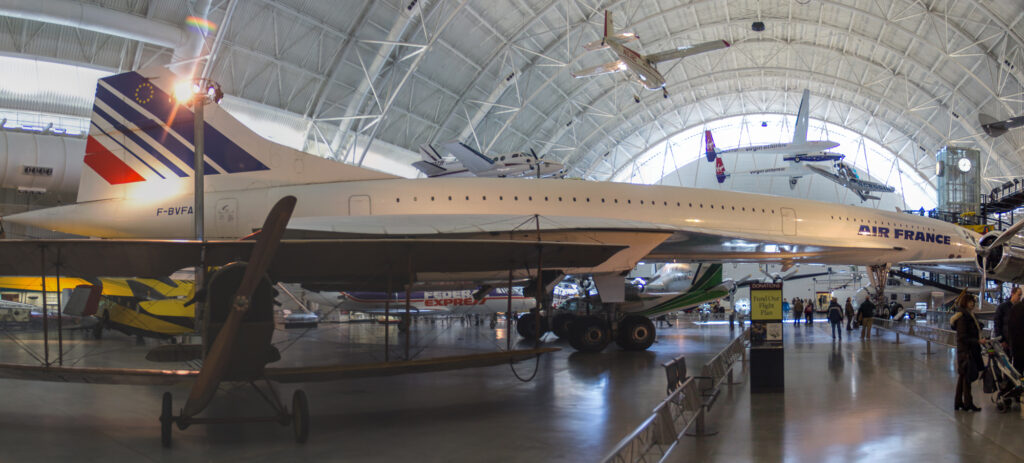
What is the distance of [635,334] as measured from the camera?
48.4 feet

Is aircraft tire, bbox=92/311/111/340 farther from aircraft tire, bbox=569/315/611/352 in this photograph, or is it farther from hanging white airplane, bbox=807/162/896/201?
hanging white airplane, bbox=807/162/896/201

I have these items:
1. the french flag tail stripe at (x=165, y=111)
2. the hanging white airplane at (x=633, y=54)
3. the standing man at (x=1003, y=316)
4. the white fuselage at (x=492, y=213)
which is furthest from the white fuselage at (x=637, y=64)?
the standing man at (x=1003, y=316)

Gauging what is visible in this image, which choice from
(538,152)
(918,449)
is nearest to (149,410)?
(918,449)

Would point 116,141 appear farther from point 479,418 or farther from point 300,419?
point 479,418

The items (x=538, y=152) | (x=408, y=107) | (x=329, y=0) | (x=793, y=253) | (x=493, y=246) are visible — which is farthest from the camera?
(x=538, y=152)

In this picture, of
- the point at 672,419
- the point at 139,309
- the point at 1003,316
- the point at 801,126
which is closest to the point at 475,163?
the point at 139,309

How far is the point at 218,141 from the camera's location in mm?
12516

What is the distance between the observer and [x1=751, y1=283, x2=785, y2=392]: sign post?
8719mm

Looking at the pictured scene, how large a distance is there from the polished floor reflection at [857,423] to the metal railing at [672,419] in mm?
Result: 208

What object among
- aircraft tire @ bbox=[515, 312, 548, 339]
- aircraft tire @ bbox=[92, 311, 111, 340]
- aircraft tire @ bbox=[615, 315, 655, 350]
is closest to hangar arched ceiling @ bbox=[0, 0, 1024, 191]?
aircraft tire @ bbox=[92, 311, 111, 340]

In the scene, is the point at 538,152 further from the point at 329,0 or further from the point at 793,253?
the point at 793,253

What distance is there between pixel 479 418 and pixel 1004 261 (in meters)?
9.88

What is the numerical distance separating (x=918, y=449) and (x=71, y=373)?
25.3 ft

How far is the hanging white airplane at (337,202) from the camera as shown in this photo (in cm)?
1180
